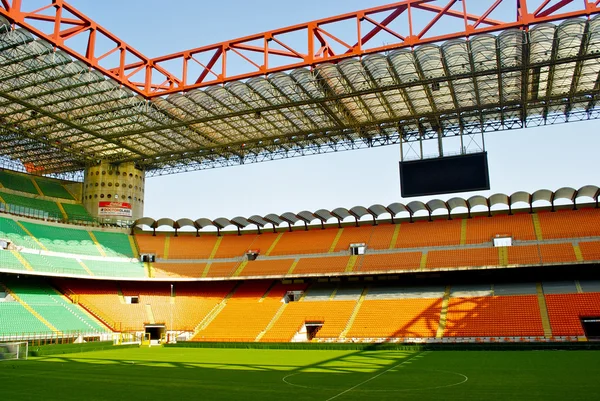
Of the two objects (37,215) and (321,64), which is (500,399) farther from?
(37,215)

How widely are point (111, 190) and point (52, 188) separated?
25.8 ft

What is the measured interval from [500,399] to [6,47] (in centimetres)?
2929

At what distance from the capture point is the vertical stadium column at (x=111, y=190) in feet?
172

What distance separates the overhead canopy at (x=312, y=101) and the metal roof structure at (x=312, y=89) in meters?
0.10

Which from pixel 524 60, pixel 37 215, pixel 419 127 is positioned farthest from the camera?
pixel 37 215

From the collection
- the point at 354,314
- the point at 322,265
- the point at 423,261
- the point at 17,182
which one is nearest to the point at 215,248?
the point at 322,265

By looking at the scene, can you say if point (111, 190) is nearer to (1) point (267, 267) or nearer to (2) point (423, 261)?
(1) point (267, 267)

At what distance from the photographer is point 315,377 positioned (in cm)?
2047

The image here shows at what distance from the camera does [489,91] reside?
3578 cm

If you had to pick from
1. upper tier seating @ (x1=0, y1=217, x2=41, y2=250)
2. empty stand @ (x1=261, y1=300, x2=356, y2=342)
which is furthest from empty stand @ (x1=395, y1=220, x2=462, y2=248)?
upper tier seating @ (x1=0, y1=217, x2=41, y2=250)

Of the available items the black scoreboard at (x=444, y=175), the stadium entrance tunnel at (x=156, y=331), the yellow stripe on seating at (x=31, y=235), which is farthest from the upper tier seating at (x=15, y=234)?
the black scoreboard at (x=444, y=175)

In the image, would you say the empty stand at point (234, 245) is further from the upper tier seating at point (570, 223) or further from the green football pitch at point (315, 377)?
the upper tier seating at point (570, 223)

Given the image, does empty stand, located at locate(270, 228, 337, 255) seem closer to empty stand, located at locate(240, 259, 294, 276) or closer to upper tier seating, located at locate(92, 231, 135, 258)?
empty stand, located at locate(240, 259, 294, 276)

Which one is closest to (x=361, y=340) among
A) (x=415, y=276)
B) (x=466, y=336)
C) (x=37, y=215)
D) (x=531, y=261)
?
(x=466, y=336)
